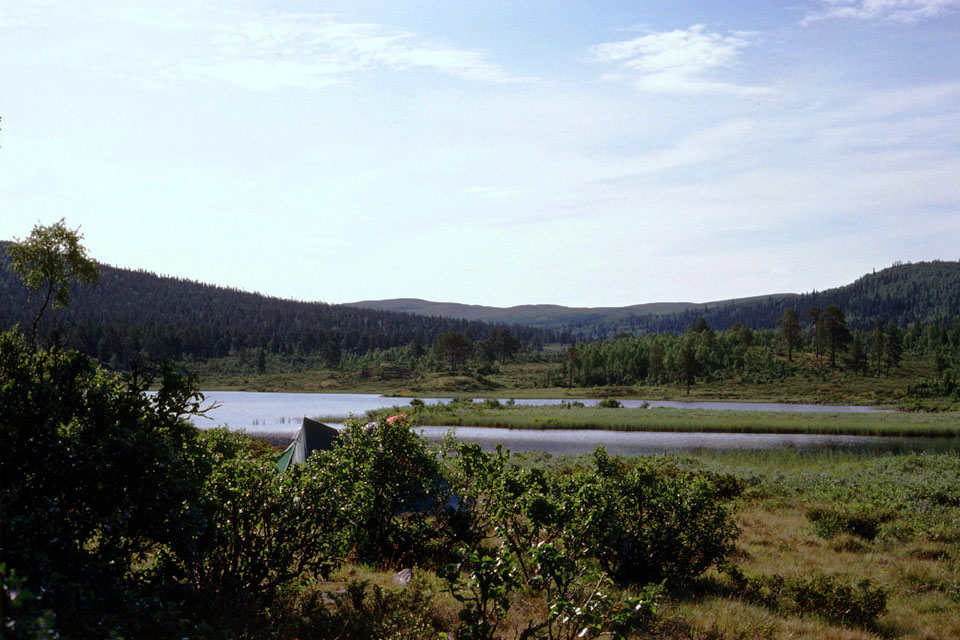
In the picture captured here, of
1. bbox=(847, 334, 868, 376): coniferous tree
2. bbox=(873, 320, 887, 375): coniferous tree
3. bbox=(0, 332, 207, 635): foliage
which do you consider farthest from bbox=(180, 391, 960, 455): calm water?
bbox=(873, 320, 887, 375): coniferous tree

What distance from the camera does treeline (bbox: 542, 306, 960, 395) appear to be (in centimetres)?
12669

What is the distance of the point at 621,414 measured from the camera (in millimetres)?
68938

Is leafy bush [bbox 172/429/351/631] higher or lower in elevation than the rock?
higher

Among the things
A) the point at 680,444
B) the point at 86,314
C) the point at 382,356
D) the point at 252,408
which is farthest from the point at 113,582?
the point at 86,314

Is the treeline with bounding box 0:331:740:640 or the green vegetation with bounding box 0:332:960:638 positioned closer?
the treeline with bounding box 0:331:740:640

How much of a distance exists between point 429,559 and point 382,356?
172 metres

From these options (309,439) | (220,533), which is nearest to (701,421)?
(309,439)

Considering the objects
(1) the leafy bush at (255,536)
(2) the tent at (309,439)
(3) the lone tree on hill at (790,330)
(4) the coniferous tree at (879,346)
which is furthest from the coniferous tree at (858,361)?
(1) the leafy bush at (255,536)

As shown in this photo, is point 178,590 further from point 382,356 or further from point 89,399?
point 382,356

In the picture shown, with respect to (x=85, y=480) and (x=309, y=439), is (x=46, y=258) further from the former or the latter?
(x=85, y=480)

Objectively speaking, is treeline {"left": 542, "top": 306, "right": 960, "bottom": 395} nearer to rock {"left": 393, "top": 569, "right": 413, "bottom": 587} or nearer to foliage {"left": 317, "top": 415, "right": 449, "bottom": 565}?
foliage {"left": 317, "top": 415, "right": 449, "bottom": 565}

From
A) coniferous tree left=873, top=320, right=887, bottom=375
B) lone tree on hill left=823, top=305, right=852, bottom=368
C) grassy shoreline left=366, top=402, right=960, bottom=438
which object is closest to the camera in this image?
grassy shoreline left=366, top=402, right=960, bottom=438

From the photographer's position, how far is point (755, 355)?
453ft

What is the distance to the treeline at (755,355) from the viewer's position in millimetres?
126688
